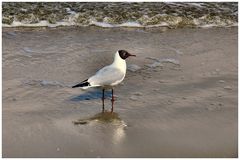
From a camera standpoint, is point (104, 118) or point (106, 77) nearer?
point (104, 118)

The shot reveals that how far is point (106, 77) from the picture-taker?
6.00 m

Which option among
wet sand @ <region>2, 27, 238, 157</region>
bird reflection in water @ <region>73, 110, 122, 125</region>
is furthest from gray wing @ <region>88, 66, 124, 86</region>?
bird reflection in water @ <region>73, 110, 122, 125</region>

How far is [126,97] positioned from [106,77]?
1.20ft

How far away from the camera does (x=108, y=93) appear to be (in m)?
6.43

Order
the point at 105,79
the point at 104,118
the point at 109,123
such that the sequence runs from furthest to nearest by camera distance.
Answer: the point at 105,79
the point at 104,118
the point at 109,123

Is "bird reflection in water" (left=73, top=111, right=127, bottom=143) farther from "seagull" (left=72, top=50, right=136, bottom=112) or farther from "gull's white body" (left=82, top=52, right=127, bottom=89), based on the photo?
"gull's white body" (left=82, top=52, right=127, bottom=89)

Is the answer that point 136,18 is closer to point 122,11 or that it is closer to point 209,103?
point 122,11

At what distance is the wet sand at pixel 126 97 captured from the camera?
4758 mm

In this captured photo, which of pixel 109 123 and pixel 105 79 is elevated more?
pixel 105 79

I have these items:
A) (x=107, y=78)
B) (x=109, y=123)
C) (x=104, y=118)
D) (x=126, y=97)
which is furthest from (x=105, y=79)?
(x=109, y=123)

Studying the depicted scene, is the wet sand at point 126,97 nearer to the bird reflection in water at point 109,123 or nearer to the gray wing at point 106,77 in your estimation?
the bird reflection in water at point 109,123

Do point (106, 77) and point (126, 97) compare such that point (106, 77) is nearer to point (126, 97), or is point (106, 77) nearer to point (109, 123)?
point (126, 97)

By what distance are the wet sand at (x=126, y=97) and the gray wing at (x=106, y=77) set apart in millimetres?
235

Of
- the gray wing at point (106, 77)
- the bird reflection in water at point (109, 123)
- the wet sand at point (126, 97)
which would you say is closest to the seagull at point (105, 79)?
the gray wing at point (106, 77)
